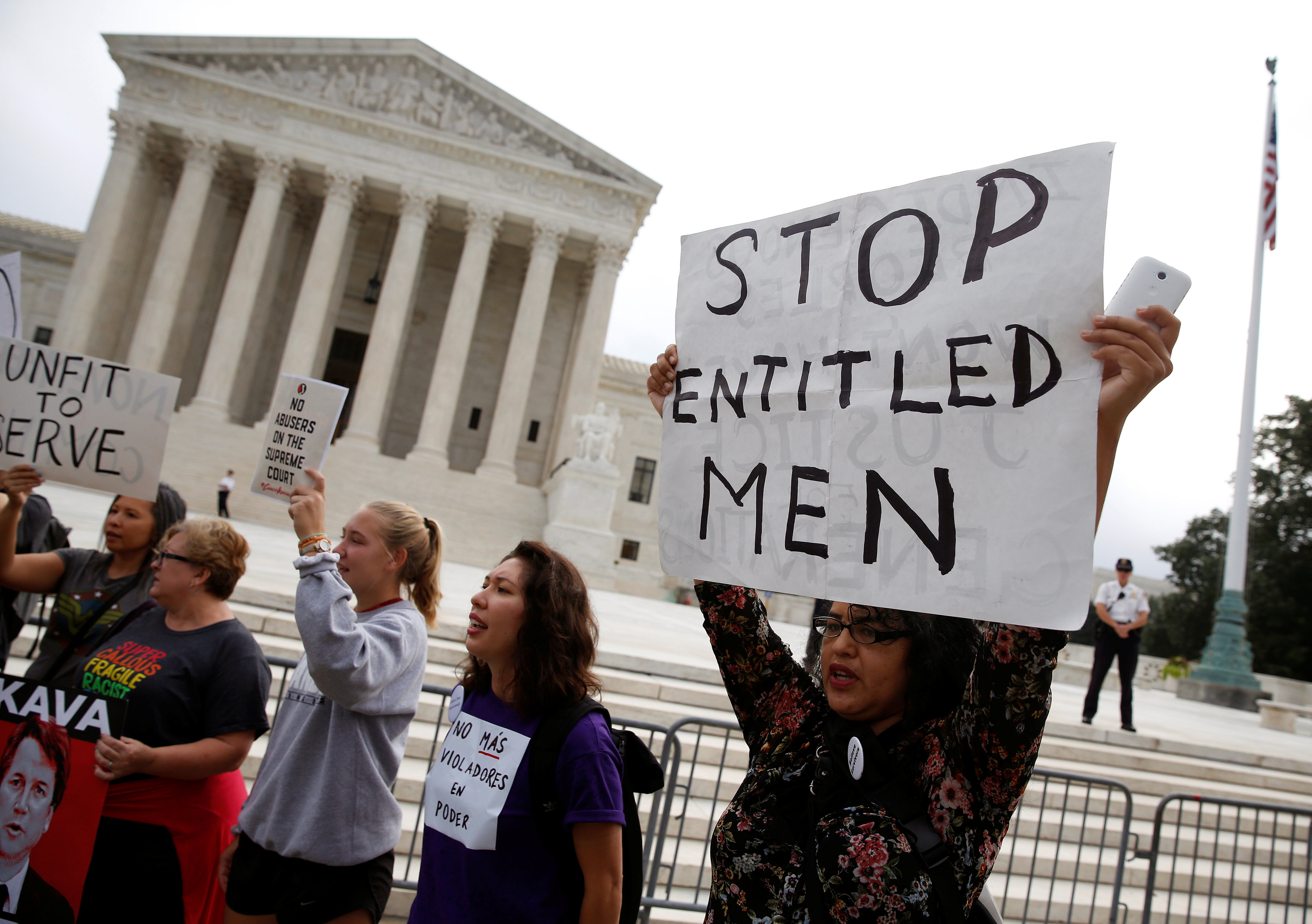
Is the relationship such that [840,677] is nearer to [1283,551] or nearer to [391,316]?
[391,316]

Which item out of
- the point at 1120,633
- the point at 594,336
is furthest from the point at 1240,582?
the point at 594,336

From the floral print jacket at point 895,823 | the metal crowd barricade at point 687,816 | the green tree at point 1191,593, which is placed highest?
the green tree at point 1191,593

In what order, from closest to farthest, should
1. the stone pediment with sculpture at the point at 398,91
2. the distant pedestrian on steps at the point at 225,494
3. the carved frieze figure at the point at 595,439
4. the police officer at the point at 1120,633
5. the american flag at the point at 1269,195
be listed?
the police officer at the point at 1120,633 < the american flag at the point at 1269,195 < the distant pedestrian on steps at the point at 225,494 < the carved frieze figure at the point at 595,439 < the stone pediment with sculpture at the point at 398,91

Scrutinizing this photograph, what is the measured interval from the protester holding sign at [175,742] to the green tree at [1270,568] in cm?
3953

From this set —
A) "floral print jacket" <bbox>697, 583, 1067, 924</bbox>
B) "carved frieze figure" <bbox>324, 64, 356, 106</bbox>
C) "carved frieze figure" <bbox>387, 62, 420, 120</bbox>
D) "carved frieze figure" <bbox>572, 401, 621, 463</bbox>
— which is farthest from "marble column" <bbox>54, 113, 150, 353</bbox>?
"floral print jacket" <bbox>697, 583, 1067, 924</bbox>

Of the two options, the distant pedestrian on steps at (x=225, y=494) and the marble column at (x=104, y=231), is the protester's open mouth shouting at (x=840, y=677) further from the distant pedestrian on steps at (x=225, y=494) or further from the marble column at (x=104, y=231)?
the marble column at (x=104, y=231)

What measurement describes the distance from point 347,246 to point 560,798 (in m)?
34.0

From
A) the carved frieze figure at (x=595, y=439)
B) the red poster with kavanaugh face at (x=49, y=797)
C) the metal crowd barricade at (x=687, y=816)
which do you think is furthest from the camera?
the carved frieze figure at (x=595, y=439)

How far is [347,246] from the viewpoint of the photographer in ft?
107

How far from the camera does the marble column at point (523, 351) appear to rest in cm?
3056

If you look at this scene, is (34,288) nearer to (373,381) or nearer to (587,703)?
(373,381)

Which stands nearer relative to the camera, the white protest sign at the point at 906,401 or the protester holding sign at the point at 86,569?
the white protest sign at the point at 906,401

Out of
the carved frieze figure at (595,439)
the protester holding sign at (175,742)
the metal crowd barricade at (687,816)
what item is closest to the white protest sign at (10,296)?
the protester holding sign at (175,742)

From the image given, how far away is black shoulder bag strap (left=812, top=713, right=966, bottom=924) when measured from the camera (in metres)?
1.47
